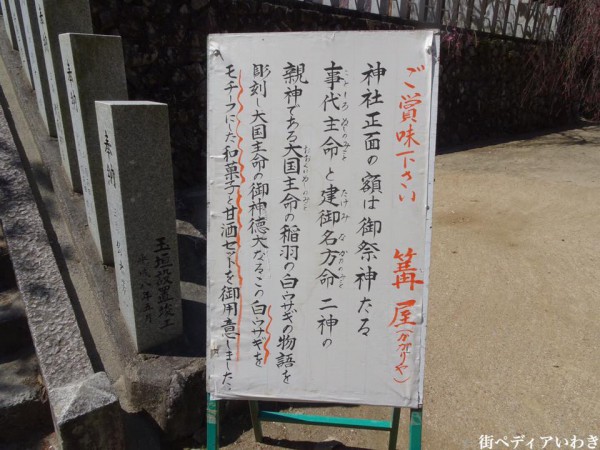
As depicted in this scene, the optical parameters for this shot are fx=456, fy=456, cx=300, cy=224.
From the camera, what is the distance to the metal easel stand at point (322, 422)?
181 centimetres

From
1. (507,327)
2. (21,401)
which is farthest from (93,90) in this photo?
(507,327)

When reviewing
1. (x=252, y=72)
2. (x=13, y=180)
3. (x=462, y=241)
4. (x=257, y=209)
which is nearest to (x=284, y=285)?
(x=257, y=209)

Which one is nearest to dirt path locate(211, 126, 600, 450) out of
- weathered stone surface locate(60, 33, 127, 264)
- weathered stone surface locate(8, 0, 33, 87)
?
weathered stone surface locate(60, 33, 127, 264)

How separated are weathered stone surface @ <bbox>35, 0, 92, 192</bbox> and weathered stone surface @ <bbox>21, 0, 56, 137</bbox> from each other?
0.93ft

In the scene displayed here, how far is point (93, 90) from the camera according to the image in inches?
109

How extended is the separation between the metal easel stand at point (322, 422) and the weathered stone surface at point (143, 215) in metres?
0.73

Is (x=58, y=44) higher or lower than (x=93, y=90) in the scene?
higher

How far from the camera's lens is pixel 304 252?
1.86 m

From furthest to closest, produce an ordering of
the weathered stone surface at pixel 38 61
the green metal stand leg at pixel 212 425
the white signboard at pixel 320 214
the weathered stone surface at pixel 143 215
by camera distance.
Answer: the weathered stone surface at pixel 38 61 → the weathered stone surface at pixel 143 215 → the green metal stand leg at pixel 212 425 → the white signboard at pixel 320 214

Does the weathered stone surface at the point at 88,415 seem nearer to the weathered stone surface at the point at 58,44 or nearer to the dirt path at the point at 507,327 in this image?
the dirt path at the point at 507,327

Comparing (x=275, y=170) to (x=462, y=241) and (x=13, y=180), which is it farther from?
(x=462, y=241)

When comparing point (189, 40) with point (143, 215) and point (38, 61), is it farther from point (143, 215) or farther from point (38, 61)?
point (143, 215)

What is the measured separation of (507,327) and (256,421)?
203 centimetres

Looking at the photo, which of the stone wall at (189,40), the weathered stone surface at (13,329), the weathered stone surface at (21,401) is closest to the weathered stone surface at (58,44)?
the weathered stone surface at (13,329)
